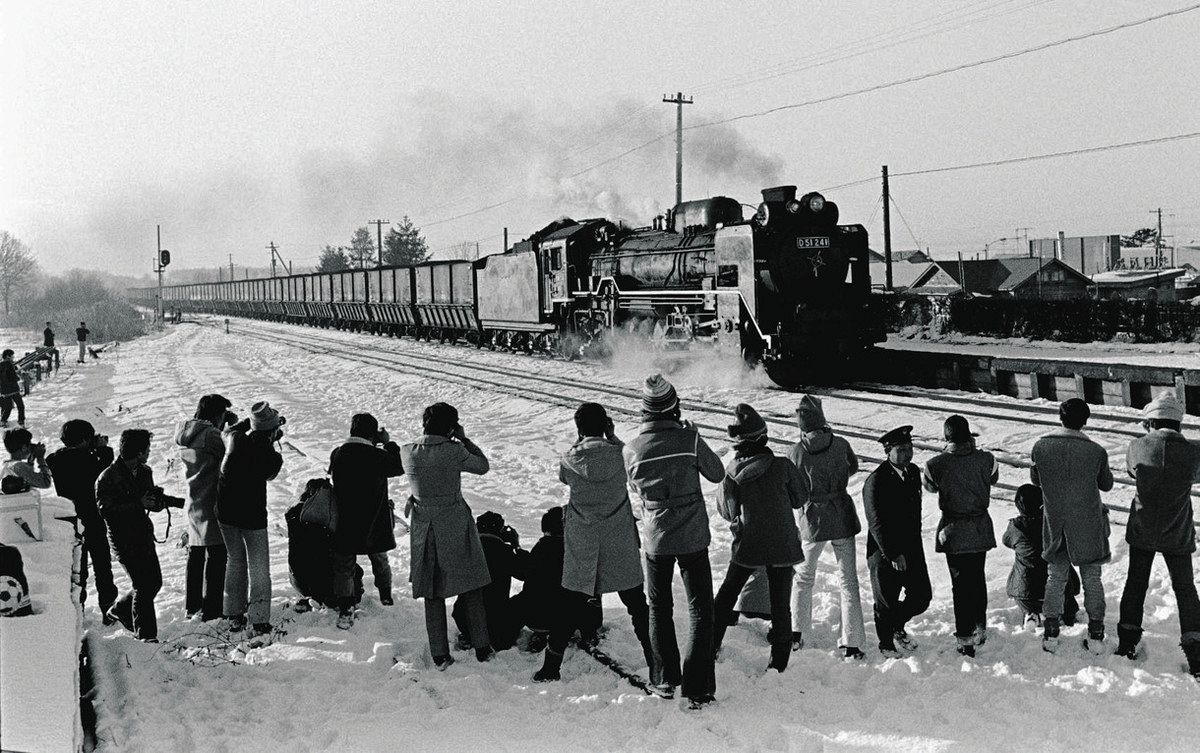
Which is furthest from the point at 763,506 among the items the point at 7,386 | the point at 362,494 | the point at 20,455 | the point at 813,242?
the point at 7,386

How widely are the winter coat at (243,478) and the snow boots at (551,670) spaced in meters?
2.15

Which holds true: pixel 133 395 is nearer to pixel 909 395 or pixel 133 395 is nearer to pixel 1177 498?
pixel 909 395

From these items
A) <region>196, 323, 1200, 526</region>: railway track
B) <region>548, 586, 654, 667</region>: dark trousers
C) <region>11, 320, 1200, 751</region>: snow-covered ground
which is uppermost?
<region>196, 323, 1200, 526</region>: railway track

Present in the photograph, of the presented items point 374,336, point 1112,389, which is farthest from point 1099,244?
point 1112,389

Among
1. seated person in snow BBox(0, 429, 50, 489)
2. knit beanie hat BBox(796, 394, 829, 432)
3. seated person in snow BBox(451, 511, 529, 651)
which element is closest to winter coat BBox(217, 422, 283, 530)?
seated person in snow BBox(451, 511, 529, 651)

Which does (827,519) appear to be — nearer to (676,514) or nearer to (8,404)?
(676,514)

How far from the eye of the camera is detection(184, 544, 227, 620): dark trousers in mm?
6465

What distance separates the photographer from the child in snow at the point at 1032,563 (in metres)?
5.87

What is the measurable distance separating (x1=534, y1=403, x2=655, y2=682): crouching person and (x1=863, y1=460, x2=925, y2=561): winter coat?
1469mm

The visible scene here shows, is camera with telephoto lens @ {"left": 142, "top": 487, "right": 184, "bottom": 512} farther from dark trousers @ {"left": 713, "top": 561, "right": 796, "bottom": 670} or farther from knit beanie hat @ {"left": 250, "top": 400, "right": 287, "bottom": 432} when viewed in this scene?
dark trousers @ {"left": 713, "top": 561, "right": 796, "bottom": 670}

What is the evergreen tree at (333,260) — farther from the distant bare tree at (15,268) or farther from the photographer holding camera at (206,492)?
the photographer holding camera at (206,492)

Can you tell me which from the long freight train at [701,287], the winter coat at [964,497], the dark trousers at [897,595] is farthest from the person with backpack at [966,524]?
the long freight train at [701,287]

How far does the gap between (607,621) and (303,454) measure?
23.8 ft

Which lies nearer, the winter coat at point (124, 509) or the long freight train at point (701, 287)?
the winter coat at point (124, 509)
